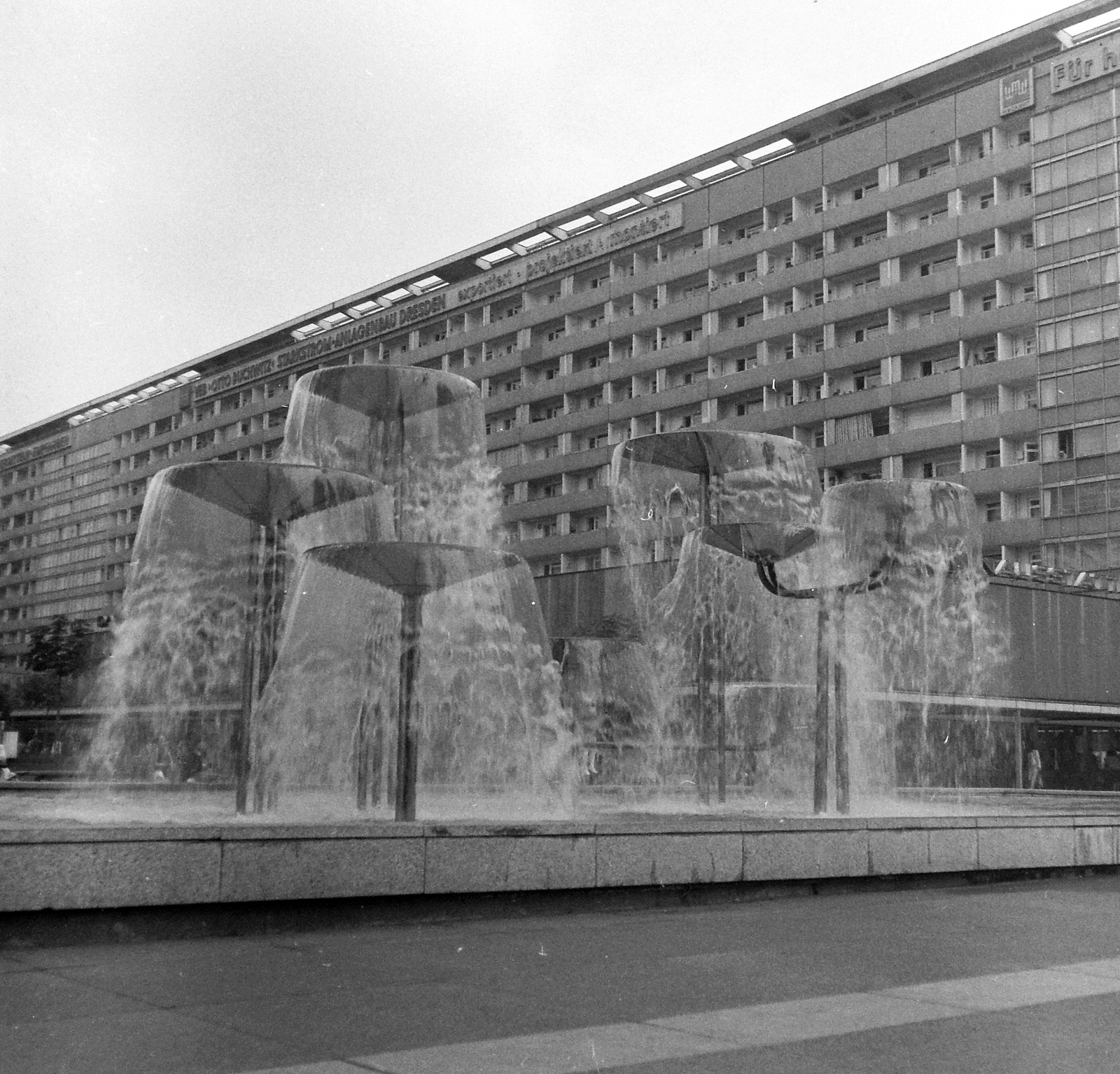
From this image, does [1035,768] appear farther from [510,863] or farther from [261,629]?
[510,863]

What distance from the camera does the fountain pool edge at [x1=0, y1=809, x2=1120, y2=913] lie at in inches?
288

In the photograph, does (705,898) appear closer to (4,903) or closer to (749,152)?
(4,903)

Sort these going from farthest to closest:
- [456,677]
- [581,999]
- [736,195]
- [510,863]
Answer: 1. [736,195]
2. [456,677]
3. [510,863]
4. [581,999]

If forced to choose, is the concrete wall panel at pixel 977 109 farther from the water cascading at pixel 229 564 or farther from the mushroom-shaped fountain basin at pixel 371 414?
the mushroom-shaped fountain basin at pixel 371 414

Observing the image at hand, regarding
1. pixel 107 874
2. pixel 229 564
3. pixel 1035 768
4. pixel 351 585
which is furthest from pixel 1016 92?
pixel 107 874

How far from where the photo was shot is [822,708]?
13.6 meters

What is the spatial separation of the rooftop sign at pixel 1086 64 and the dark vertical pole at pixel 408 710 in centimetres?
4900

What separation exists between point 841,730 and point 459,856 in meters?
5.89

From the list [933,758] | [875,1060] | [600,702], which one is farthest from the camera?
[933,758]

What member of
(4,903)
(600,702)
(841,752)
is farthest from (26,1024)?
(600,702)

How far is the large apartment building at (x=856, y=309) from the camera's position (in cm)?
5222

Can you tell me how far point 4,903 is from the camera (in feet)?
23.3

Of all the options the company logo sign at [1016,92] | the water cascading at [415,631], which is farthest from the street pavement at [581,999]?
the company logo sign at [1016,92]

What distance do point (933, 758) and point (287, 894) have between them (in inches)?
1420
